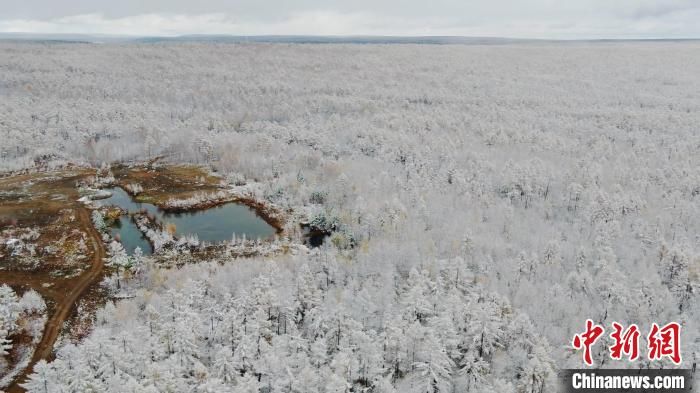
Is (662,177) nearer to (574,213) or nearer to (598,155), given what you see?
(598,155)

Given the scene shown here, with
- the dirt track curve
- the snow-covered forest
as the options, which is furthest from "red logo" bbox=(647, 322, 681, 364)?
the dirt track curve

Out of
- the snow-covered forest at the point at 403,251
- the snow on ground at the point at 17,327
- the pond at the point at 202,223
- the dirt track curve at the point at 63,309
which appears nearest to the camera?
the snow-covered forest at the point at 403,251

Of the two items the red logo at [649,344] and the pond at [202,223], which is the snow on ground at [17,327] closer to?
the pond at [202,223]

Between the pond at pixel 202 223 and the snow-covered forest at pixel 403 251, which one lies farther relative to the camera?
the pond at pixel 202 223

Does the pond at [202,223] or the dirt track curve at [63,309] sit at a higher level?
the pond at [202,223]

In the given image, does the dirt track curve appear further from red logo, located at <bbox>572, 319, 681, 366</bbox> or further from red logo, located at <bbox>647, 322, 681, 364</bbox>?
red logo, located at <bbox>647, 322, 681, 364</bbox>

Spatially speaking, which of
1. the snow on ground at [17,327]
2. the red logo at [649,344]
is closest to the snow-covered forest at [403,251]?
the red logo at [649,344]

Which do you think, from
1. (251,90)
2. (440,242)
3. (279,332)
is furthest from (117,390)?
(251,90)

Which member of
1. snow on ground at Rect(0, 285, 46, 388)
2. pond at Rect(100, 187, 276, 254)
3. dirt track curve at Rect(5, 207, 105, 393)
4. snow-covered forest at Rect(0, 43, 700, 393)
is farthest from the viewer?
pond at Rect(100, 187, 276, 254)
